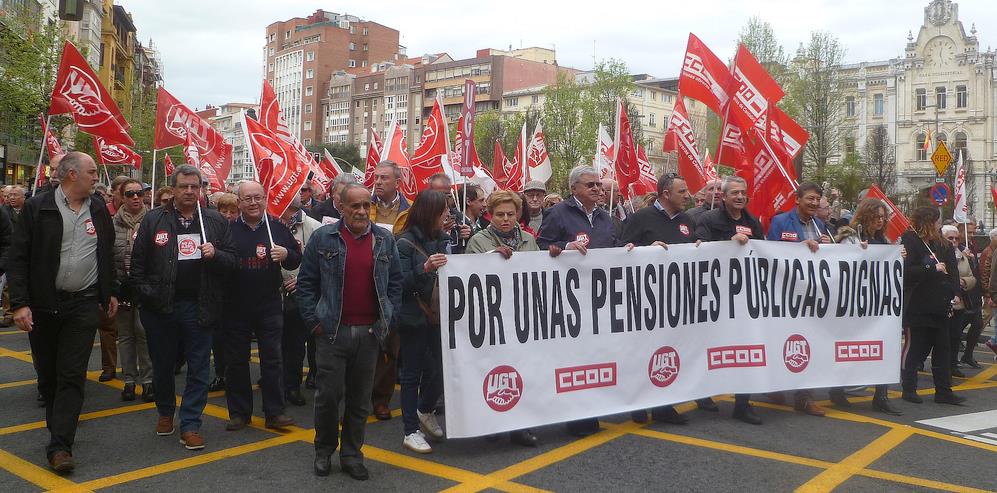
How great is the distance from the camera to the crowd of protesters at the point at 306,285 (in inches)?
206

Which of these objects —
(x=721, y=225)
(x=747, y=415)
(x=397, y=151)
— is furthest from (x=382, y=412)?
(x=397, y=151)

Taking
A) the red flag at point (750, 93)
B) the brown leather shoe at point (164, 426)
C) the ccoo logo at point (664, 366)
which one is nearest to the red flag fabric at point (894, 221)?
the red flag at point (750, 93)

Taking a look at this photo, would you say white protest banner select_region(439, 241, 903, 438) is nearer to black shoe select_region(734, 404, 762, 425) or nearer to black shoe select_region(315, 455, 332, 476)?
black shoe select_region(734, 404, 762, 425)

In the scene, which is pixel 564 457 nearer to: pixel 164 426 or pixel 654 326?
pixel 654 326

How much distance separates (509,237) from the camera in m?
6.09

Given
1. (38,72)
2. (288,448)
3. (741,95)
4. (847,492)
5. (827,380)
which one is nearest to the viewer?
(847,492)

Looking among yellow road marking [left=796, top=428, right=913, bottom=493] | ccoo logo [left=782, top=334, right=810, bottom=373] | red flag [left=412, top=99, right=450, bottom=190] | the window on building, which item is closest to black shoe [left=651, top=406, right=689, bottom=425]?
ccoo logo [left=782, top=334, right=810, bottom=373]

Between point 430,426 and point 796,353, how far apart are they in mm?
3349

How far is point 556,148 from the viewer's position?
54.5m

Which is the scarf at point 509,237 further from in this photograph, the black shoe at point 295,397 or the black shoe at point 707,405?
the black shoe at point 295,397

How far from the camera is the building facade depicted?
126 meters

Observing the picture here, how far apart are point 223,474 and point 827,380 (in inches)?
201

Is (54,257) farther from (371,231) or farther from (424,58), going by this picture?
(424,58)

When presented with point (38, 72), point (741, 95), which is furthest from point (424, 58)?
point (741, 95)
